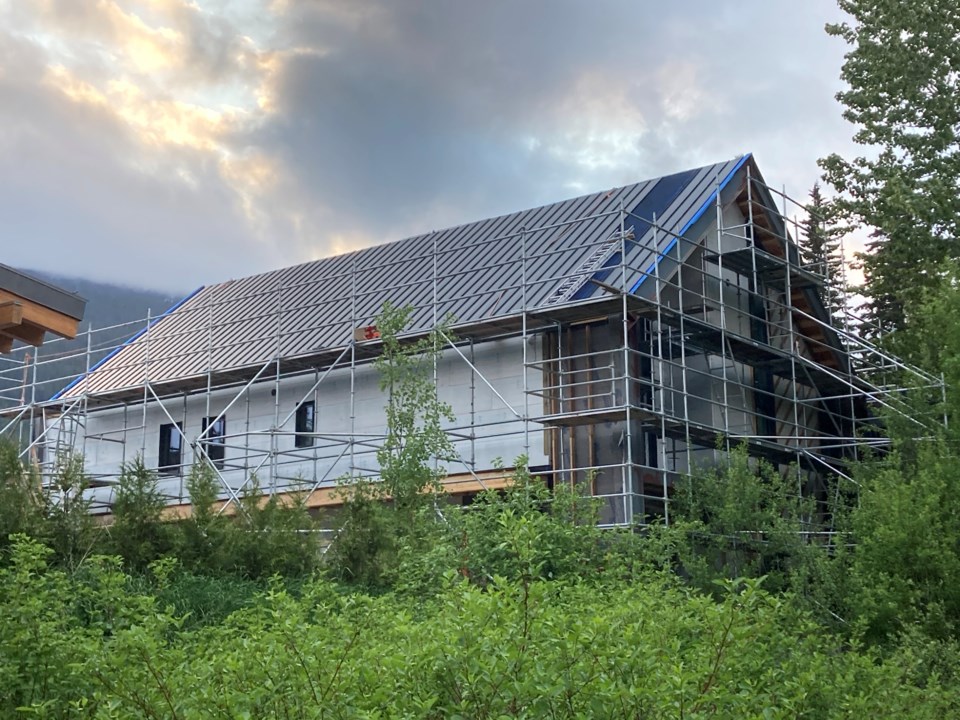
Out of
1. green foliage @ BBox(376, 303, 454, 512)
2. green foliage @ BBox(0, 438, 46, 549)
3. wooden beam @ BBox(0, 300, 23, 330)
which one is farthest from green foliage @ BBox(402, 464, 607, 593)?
wooden beam @ BBox(0, 300, 23, 330)

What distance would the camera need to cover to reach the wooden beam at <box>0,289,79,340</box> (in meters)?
10.4

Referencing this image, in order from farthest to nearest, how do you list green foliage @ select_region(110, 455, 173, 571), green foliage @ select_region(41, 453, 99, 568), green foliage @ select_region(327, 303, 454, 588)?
green foliage @ select_region(327, 303, 454, 588)
green foliage @ select_region(110, 455, 173, 571)
green foliage @ select_region(41, 453, 99, 568)

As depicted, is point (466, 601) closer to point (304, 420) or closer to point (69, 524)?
point (69, 524)

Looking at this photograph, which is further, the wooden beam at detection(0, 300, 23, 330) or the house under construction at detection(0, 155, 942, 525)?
the house under construction at detection(0, 155, 942, 525)

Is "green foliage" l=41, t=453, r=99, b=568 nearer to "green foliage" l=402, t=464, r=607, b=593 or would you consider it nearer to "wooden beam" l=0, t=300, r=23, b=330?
"green foliage" l=402, t=464, r=607, b=593

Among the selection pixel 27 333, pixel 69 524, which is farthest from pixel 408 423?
pixel 27 333

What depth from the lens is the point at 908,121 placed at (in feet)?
81.9

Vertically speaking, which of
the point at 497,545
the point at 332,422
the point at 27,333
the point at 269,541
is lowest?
the point at 497,545

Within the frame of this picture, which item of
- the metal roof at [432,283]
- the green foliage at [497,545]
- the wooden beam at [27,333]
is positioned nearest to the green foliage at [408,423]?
the green foliage at [497,545]

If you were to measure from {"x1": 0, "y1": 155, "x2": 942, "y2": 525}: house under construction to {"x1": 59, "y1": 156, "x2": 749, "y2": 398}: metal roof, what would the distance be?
6cm

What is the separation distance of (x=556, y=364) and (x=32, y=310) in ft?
41.4

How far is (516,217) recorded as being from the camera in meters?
26.6

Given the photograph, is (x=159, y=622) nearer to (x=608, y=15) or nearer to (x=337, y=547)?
(x=337, y=547)

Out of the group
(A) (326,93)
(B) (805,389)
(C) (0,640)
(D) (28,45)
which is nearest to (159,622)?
(C) (0,640)
